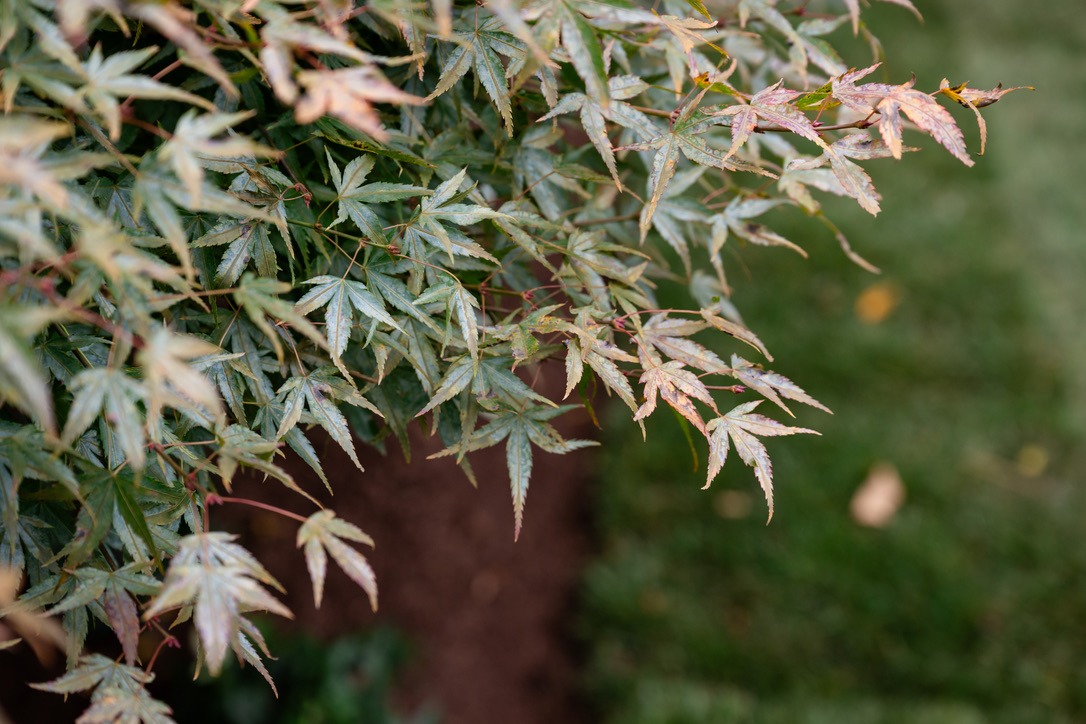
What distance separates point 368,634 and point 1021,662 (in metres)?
1.85

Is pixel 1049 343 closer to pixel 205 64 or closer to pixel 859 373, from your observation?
pixel 859 373

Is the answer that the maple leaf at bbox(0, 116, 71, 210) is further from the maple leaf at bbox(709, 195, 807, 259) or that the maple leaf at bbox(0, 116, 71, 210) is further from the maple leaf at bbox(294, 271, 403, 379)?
the maple leaf at bbox(709, 195, 807, 259)

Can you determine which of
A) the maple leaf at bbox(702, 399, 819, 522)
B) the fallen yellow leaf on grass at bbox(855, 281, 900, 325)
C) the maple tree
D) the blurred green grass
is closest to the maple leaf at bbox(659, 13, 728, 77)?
the maple tree

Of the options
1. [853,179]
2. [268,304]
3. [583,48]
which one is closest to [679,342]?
[853,179]

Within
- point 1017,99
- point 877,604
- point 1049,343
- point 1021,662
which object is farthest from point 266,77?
point 1017,99

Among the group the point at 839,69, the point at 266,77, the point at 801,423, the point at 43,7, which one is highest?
the point at 43,7

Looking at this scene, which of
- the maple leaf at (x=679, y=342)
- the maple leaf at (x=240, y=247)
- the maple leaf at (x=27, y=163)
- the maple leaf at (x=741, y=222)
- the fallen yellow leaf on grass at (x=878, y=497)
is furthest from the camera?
the fallen yellow leaf on grass at (x=878, y=497)

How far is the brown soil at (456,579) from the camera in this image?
8.42 ft

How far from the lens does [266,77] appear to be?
3.35ft

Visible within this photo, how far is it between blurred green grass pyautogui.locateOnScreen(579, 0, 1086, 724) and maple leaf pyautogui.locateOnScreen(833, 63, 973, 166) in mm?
1817

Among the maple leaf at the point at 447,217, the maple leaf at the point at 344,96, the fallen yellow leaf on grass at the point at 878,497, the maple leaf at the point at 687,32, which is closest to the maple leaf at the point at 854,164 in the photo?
the maple leaf at the point at 687,32

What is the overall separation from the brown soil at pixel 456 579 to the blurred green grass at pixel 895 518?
133 mm

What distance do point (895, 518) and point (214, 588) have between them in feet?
8.20

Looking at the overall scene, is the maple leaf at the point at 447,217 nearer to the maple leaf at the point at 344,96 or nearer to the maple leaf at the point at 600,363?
the maple leaf at the point at 600,363
